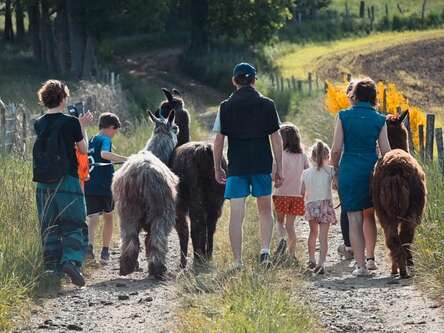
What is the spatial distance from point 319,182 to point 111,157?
222cm

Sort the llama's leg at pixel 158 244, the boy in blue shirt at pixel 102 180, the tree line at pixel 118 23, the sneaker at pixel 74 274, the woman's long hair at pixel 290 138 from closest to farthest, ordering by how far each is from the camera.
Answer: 1. the sneaker at pixel 74 274
2. the llama's leg at pixel 158 244
3. the woman's long hair at pixel 290 138
4. the boy in blue shirt at pixel 102 180
5. the tree line at pixel 118 23

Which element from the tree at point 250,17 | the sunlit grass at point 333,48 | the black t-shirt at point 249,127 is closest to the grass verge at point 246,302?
the black t-shirt at point 249,127

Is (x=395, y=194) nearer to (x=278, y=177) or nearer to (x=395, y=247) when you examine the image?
(x=395, y=247)

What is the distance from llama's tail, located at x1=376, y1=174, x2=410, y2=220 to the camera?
37.3ft

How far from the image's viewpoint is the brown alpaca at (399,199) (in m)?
11.4

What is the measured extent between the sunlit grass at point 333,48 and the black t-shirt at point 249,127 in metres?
40.7

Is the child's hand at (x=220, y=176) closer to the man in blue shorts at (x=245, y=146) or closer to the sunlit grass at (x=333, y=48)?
the man in blue shorts at (x=245, y=146)

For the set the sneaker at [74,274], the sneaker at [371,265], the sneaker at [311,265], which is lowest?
the sneaker at [311,265]

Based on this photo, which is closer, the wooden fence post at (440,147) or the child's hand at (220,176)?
the child's hand at (220,176)

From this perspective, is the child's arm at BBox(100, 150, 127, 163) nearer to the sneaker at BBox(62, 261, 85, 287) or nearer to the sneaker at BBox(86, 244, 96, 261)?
the sneaker at BBox(86, 244, 96, 261)

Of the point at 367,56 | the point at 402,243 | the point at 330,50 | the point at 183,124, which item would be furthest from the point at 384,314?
the point at 330,50

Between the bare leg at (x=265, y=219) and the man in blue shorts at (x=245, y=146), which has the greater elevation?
the man in blue shorts at (x=245, y=146)

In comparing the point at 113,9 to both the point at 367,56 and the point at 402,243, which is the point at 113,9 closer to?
the point at 367,56

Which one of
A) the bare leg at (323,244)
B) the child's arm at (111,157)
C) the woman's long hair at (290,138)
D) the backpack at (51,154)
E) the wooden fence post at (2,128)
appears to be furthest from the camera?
the wooden fence post at (2,128)
